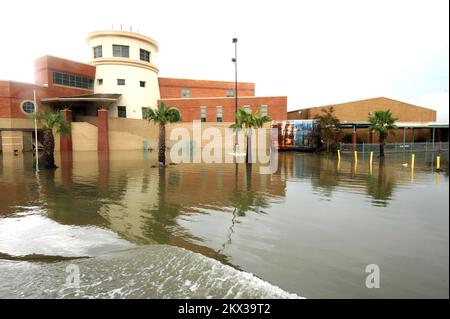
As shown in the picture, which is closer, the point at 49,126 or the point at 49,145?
the point at 49,126

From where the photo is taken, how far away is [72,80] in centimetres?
4866

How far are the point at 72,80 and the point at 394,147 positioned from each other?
166 ft

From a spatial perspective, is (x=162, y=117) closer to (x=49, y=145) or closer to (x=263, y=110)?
(x=49, y=145)

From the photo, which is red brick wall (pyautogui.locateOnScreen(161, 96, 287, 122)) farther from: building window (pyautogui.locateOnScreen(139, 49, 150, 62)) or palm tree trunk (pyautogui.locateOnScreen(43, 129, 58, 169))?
palm tree trunk (pyautogui.locateOnScreen(43, 129, 58, 169))

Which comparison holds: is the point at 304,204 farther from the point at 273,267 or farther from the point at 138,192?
the point at 138,192

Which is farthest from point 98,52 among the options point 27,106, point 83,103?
point 27,106

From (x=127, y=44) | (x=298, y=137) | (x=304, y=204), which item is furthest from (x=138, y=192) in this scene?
(x=127, y=44)

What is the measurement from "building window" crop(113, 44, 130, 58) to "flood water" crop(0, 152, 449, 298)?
42987 mm

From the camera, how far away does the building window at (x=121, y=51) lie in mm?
51875

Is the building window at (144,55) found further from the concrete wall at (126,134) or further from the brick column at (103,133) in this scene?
the brick column at (103,133)

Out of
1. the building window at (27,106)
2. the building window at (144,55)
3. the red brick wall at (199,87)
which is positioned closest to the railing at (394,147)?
the red brick wall at (199,87)

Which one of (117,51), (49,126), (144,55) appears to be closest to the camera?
(49,126)

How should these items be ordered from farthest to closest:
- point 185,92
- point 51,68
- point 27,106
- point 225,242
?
point 185,92 → point 51,68 → point 27,106 → point 225,242

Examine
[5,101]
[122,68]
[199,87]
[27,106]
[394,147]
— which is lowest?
[394,147]
